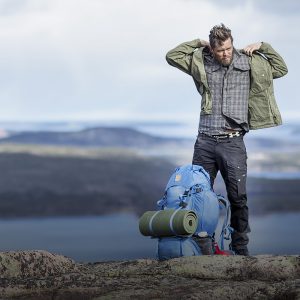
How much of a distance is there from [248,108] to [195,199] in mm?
1046

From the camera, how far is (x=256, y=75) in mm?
8062

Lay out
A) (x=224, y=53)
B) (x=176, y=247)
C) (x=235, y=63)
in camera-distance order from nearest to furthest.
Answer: (x=176, y=247), (x=224, y=53), (x=235, y=63)

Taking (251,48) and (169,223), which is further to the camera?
(251,48)

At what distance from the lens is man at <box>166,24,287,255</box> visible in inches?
317

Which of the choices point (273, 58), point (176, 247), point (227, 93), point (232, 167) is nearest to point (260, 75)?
point (273, 58)

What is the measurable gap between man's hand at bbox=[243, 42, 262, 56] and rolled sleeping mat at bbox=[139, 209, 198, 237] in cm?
159

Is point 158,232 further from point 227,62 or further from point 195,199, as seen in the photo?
point 227,62

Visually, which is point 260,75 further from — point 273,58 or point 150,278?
point 150,278

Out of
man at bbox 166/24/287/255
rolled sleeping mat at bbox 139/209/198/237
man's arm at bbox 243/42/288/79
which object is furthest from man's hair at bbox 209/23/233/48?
rolled sleeping mat at bbox 139/209/198/237

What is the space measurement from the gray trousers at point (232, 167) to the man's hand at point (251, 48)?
2.50ft

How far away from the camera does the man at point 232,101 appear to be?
8.06 metres

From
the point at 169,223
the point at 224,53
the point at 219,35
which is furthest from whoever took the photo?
the point at 224,53

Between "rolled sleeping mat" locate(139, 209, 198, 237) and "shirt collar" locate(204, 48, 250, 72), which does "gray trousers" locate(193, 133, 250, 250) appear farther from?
"rolled sleeping mat" locate(139, 209, 198, 237)

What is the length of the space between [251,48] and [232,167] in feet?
3.53
